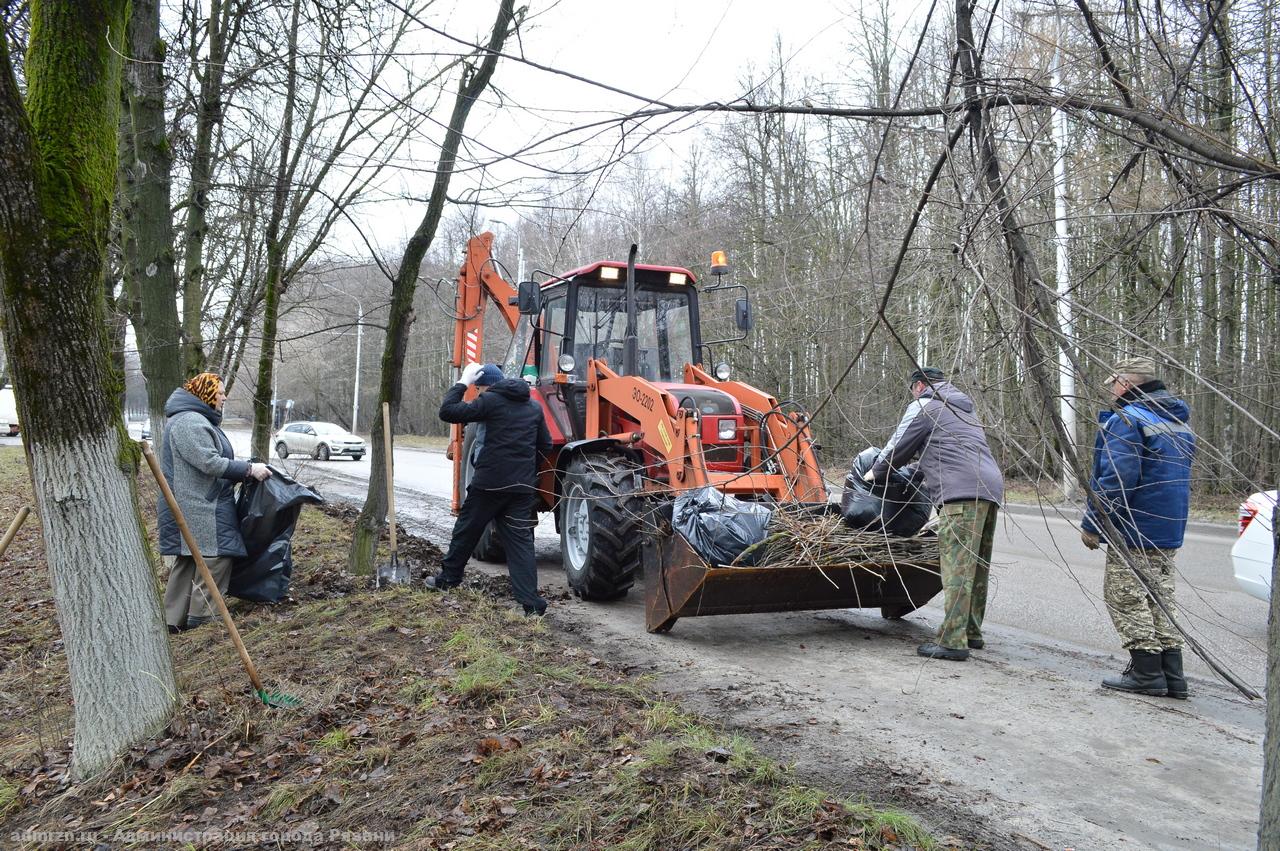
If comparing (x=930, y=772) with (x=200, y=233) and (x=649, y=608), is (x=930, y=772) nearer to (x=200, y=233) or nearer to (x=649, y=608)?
(x=649, y=608)

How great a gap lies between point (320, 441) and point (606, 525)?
24474mm

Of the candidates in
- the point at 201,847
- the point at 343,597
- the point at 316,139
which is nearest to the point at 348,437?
the point at 316,139

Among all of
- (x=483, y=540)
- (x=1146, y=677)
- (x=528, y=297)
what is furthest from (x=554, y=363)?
(x=1146, y=677)

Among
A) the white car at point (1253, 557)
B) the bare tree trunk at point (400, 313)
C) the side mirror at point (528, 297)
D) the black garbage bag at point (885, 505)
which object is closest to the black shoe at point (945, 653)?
the black garbage bag at point (885, 505)

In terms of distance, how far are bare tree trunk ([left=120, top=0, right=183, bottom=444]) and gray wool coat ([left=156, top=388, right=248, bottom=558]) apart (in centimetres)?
161

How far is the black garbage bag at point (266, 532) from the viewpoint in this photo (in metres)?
6.71

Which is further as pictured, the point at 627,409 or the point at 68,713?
the point at 627,409

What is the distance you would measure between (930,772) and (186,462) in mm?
5300

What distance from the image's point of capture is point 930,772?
13.0 feet

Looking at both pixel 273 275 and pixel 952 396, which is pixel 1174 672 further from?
pixel 273 275

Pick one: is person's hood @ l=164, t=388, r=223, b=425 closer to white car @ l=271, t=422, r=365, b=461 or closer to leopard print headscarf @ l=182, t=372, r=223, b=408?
leopard print headscarf @ l=182, t=372, r=223, b=408

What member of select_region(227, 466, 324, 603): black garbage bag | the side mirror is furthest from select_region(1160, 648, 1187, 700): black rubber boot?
select_region(227, 466, 324, 603): black garbage bag

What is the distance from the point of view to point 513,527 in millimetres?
6883

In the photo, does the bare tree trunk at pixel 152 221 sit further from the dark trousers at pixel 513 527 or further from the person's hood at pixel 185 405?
the dark trousers at pixel 513 527
